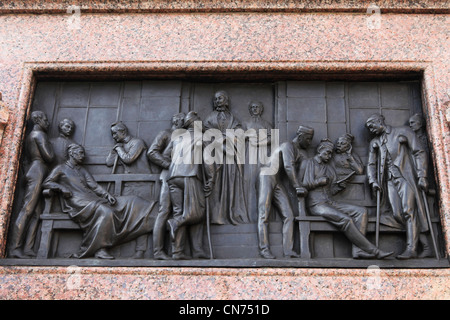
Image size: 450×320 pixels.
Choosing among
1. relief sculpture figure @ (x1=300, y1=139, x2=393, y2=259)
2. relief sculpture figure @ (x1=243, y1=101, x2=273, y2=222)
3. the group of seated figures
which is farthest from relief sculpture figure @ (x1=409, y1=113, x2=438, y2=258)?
relief sculpture figure @ (x1=243, y1=101, x2=273, y2=222)

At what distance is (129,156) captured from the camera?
683 cm

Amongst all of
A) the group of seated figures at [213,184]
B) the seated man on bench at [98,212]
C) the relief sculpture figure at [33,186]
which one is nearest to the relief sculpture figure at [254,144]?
the group of seated figures at [213,184]

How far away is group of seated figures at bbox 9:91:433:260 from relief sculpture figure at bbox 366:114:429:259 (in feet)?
0.04

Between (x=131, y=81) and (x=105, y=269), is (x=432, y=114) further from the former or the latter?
(x=105, y=269)

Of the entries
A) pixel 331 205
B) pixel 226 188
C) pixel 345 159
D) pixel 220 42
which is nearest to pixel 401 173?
pixel 345 159

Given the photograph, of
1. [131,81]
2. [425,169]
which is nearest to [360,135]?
[425,169]

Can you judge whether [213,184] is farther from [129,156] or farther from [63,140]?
[63,140]

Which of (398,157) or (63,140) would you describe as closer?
(398,157)

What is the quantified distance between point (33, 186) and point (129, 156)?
1.26 meters

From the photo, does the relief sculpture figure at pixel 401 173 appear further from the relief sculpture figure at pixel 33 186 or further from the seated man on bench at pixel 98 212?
the relief sculpture figure at pixel 33 186

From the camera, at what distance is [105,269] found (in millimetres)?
6184

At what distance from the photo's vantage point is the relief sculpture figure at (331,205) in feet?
20.7

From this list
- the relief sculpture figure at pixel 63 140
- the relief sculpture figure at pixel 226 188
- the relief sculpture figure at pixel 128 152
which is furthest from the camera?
the relief sculpture figure at pixel 63 140

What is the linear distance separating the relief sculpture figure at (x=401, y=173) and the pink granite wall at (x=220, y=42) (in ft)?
1.02
